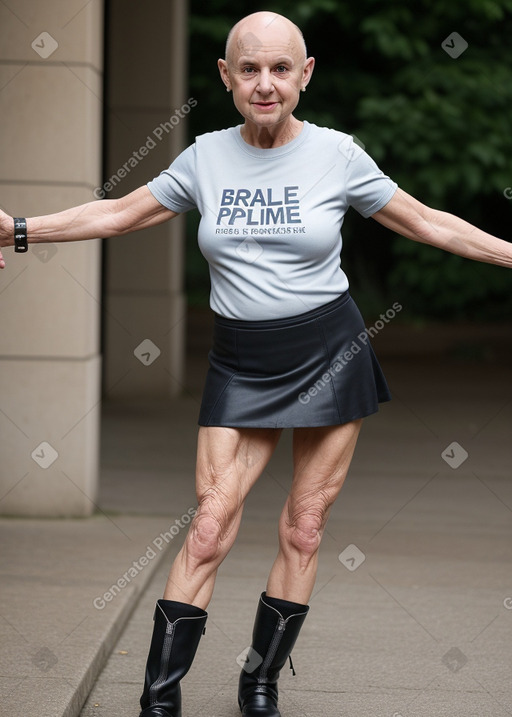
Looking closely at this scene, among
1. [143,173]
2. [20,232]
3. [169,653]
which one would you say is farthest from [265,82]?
[143,173]

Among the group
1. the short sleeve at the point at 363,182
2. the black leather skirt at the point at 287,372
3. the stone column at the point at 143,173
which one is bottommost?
the black leather skirt at the point at 287,372

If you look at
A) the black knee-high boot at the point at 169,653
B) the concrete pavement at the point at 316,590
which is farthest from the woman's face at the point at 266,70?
the concrete pavement at the point at 316,590

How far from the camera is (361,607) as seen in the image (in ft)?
16.4

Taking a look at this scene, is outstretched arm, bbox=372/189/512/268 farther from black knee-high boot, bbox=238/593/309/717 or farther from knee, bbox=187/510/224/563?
black knee-high boot, bbox=238/593/309/717

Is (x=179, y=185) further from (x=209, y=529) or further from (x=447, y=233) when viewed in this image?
(x=209, y=529)

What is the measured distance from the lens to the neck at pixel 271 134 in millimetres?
3314

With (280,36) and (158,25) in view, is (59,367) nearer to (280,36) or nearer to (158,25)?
(280,36)

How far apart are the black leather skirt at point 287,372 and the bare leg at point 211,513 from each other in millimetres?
73

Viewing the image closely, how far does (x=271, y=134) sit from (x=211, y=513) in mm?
1042

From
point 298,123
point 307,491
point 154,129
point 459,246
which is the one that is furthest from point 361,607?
point 154,129

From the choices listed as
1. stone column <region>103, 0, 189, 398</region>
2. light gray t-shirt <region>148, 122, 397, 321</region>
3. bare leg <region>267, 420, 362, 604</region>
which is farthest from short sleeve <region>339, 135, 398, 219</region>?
stone column <region>103, 0, 189, 398</region>

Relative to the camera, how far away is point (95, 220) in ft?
11.5

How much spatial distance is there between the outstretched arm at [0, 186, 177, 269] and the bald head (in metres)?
0.49

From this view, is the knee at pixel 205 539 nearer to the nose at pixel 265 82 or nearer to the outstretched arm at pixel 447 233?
the outstretched arm at pixel 447 233
